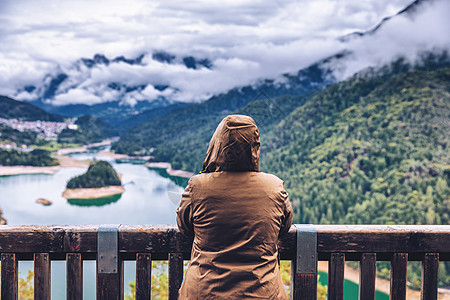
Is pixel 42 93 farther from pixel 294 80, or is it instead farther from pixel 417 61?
pixel 417 61

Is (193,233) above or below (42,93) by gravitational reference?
below

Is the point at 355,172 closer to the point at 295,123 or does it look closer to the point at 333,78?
the point at 295,123

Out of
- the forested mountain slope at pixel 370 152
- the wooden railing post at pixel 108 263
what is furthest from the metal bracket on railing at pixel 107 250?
the forested mountain slope at pixel 370 152

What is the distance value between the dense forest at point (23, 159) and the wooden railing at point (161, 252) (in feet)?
204

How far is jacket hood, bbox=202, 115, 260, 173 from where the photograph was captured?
130 cm

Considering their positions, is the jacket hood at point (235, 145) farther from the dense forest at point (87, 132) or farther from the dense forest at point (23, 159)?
the dense forest at point (87, 132)

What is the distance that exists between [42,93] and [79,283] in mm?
101562

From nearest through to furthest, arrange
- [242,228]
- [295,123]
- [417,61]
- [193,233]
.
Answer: [242,228]
[193,233]
[295,123]
[417,61]

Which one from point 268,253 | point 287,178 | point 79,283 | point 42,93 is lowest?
point 287,178

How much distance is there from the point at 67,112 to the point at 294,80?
5454 centimetres

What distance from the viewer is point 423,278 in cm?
158

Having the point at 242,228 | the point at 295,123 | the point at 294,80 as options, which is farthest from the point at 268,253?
the point at 294,80

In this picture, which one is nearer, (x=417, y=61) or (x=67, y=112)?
(x=417, y=61)

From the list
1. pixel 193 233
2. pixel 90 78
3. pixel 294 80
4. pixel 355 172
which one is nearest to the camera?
pixel 193 233
